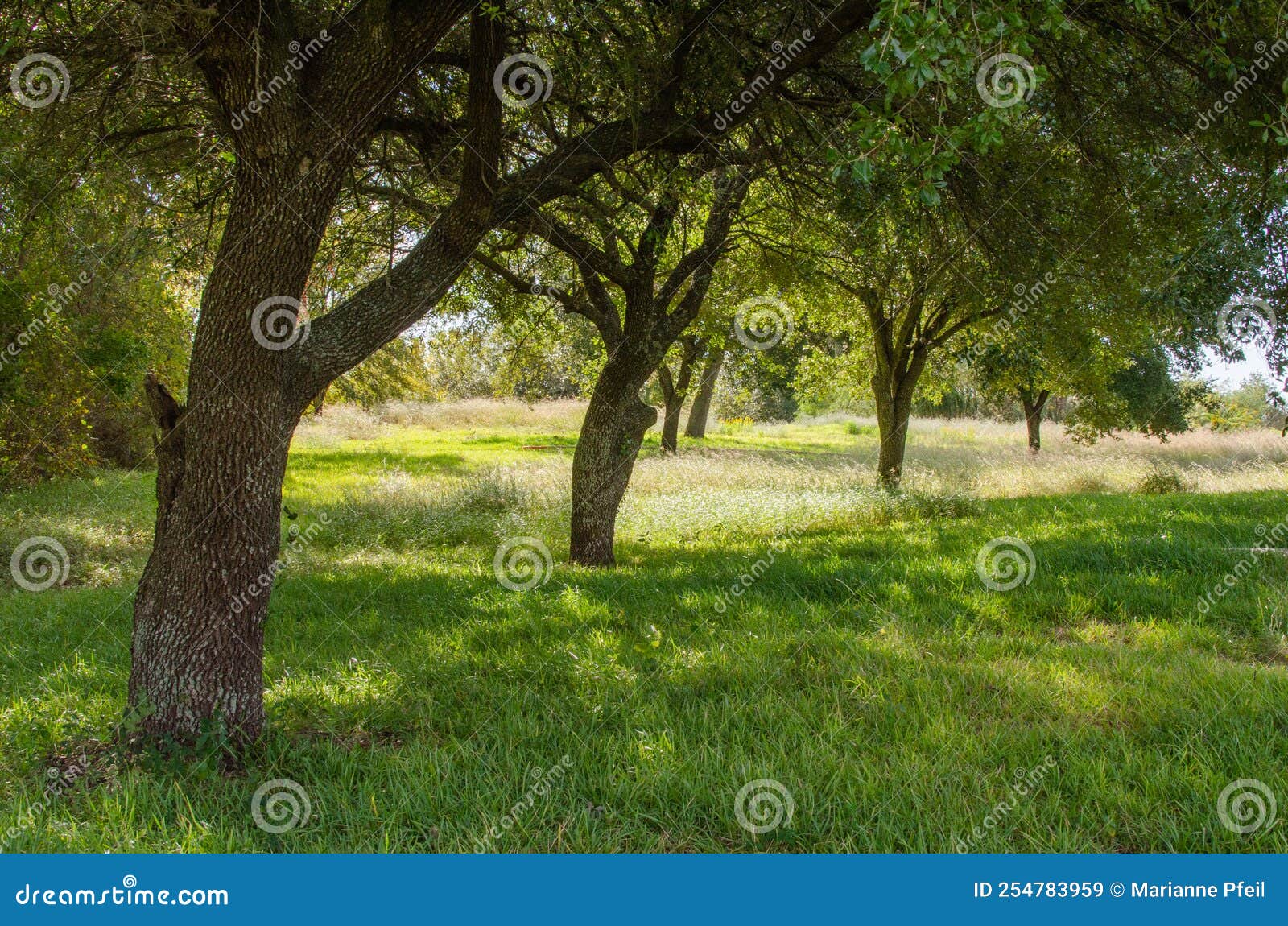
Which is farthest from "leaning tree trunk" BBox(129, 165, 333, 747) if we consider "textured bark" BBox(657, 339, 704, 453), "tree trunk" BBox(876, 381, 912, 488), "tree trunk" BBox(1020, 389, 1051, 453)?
"tree trunk" BBox(1020, 389, 1051, 453)

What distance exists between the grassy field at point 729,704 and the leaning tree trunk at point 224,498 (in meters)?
0.34

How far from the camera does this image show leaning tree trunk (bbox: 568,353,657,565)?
877 centimetres

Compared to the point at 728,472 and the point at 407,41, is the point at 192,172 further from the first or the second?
the point at 728,472

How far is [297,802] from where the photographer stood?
10.1 ft

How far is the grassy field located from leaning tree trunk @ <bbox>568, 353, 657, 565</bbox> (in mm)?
835

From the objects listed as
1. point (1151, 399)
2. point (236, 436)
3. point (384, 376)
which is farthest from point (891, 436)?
point (1151, 399)

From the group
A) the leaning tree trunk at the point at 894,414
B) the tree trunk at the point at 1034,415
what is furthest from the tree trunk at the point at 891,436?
the tree trunk at the point at 1034,415

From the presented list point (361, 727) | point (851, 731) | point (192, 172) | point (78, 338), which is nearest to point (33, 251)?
point (78, 338)

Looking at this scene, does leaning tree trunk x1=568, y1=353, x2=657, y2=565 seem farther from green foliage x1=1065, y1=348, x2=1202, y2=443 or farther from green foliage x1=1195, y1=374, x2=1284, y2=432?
green foliage x1=1065, y1=348, x2=1202, y2=443

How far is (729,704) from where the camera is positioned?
3.85 m

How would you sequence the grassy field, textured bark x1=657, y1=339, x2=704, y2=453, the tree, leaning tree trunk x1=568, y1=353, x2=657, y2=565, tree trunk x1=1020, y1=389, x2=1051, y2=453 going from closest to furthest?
the grassy field
the tree
leaning tree trunk x1=568, y1=353, x2=657, y2=565
textured bark x1=657, y1=339, x2=704, y2=453
tree trunk x1=1020, y1=389, x2=1051, y2=453

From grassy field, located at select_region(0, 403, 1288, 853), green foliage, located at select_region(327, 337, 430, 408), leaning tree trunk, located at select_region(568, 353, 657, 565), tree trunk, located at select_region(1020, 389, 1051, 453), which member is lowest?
grassy field, located at select_region(0, 403, 1288, 853)

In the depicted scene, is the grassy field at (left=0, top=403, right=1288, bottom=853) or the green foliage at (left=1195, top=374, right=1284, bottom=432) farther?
the green foliage at (left=1195, top=374, right=1284, bottom=432)

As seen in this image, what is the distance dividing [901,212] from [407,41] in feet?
14.2
